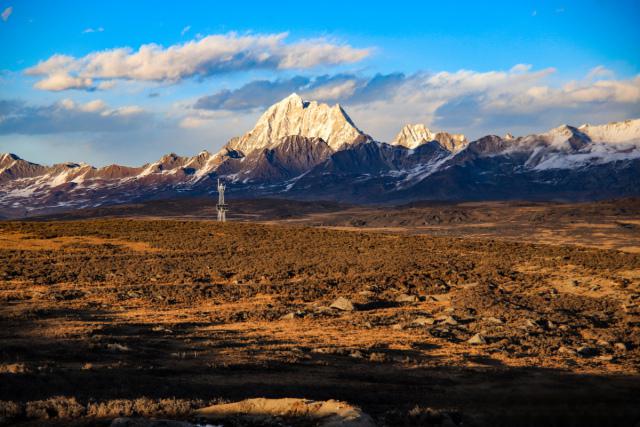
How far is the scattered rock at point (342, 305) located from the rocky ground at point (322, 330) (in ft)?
0.25

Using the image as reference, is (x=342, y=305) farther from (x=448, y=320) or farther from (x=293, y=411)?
(x=293, y=411)

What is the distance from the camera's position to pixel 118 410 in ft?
44.7

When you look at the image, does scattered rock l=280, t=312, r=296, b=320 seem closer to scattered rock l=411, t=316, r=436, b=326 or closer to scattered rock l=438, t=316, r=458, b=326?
scattered rock l=411, t=316, r=436, b=326

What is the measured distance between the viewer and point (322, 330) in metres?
28.2

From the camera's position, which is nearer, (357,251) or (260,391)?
(260,391)

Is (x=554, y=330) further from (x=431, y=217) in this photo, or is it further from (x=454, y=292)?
(x=431, y=217)

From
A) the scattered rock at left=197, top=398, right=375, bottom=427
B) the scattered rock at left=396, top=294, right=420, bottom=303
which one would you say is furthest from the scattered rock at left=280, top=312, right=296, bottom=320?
the scattered rock at left=197, top=398, right=375, bottom=427

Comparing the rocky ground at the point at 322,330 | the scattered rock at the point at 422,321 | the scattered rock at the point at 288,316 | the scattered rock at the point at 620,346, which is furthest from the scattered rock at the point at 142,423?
the scattered rock at the point at 620,346

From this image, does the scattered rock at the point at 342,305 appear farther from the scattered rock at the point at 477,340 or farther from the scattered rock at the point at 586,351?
the scattered rock at the point at 586,351

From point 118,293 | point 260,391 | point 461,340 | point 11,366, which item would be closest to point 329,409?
point 260,391

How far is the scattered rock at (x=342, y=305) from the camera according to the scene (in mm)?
33812

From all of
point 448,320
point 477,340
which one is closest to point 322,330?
point 448,320

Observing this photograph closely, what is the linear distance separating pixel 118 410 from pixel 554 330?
21.0 m

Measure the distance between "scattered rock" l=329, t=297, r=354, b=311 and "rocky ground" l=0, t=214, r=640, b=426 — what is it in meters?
0.08
